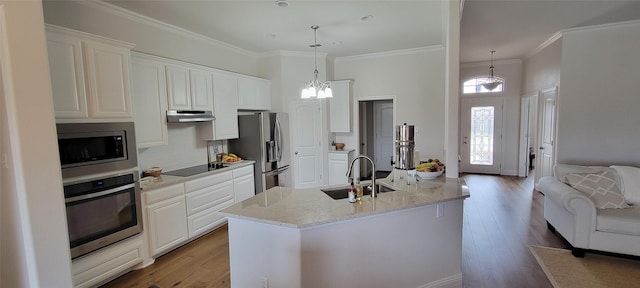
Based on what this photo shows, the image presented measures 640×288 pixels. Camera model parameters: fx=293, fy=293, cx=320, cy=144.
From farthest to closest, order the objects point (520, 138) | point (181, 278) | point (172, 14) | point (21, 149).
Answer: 1. point (520, 138)
2. point (172, 14)
3. point (181, 278)
4. point (21, 149)

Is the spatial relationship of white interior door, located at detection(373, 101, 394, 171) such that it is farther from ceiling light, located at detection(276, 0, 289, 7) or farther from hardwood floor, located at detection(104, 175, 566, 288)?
ceiling light, located at detection(276, 0, 289, 7)

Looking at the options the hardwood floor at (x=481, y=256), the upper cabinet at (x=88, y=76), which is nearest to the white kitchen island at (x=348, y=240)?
the hardwood floor at (x=481, y=256)

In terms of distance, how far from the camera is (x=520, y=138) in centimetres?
700

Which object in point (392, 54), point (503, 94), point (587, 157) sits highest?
point (392, 54)

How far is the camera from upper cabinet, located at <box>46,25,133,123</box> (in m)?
2.35

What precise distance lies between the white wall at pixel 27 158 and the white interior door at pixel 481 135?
7.86 m

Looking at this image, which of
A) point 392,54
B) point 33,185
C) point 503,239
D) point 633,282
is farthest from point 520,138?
point 33,185

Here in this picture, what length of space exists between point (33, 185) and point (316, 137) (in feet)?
13.6

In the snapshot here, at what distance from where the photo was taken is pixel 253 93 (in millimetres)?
4992

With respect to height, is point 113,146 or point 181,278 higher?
point 113,146

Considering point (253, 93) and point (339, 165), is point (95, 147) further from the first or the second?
point (339, 165)

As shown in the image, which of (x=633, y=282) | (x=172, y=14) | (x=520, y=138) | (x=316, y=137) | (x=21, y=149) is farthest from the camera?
(x=520, y=138)

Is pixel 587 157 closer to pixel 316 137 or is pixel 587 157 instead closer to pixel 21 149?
pixel 316 137

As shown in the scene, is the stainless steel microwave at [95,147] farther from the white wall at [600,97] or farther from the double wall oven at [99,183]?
the white wall at [600,97]
